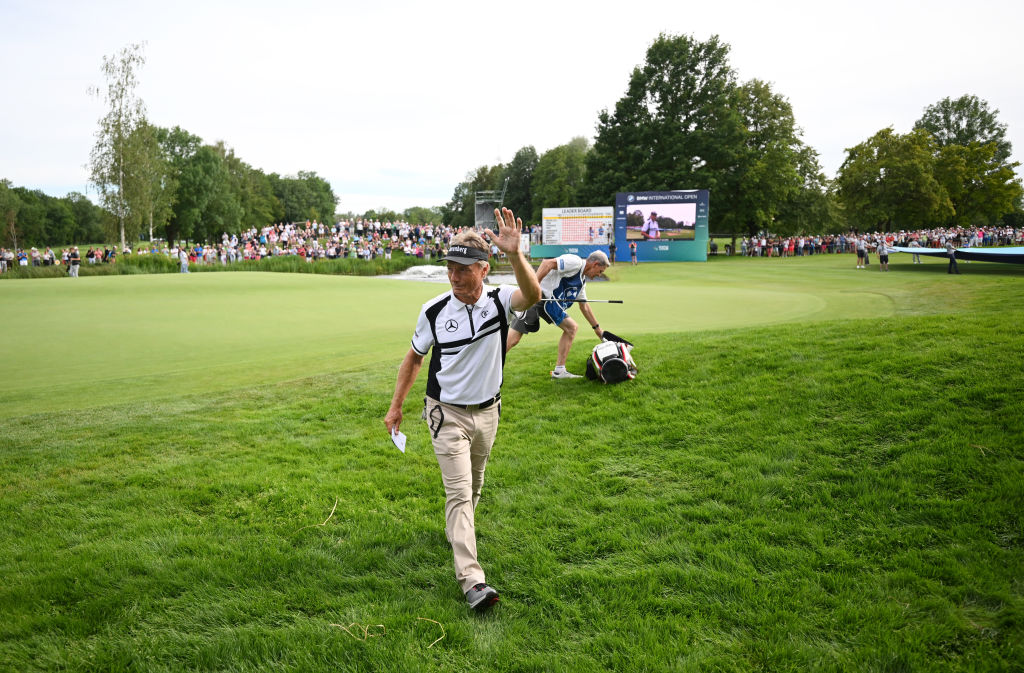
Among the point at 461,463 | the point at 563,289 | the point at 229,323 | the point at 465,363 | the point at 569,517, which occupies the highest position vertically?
the point at 563,289

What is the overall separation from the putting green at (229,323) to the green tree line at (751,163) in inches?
1271

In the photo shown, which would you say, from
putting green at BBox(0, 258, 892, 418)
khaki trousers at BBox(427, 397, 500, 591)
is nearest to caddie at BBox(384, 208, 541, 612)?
khaki trousers at BBox(427, 397, 500, 591)

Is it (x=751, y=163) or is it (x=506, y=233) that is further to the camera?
(x=751, y=163)

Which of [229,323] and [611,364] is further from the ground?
[229,323]

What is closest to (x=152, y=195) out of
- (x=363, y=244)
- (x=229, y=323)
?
(x=363, y=244)

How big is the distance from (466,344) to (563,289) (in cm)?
494

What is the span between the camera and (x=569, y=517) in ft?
16.9

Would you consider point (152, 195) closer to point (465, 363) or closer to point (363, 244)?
point (363, 244)

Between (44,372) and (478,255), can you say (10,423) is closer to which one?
(44,372)

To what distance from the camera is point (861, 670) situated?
10.7 ft

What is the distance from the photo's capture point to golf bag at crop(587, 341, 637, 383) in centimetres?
844

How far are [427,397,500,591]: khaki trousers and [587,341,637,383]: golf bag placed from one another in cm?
420

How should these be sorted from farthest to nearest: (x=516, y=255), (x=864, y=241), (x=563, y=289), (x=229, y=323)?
(x=864, y=241), (x=229, y=323), (x=563, y=289), (x=516, y=255)

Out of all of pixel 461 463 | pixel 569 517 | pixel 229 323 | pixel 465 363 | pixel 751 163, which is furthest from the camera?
pixel 751 163
